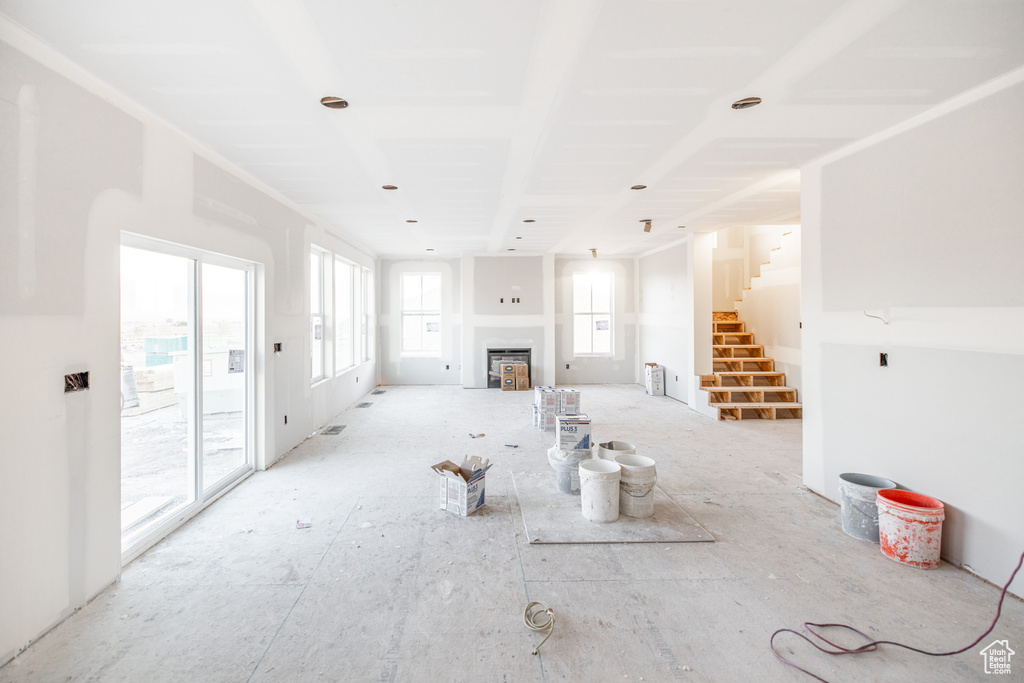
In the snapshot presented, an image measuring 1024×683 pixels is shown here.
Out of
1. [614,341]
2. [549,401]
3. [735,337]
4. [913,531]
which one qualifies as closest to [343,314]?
[549,401]

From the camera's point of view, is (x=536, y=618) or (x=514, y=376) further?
(x=514, y=376)

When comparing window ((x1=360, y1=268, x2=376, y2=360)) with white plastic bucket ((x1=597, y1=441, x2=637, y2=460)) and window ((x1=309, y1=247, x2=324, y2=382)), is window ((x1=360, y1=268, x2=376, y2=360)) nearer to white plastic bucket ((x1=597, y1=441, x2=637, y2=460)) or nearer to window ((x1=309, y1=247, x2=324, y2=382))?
window ((x1=309, y1=247, x2=324, y2=382))

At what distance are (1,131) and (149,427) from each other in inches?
146

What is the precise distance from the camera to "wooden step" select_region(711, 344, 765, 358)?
707 centimetres

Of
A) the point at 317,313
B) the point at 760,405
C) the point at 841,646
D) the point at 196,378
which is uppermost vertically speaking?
the point at 317,313

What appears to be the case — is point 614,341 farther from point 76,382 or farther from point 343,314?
point 76,382

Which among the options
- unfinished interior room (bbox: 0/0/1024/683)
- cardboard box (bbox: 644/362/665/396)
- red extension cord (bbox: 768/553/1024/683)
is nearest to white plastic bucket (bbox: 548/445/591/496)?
unfinished interior room (bbox: 0/0/1024/683)

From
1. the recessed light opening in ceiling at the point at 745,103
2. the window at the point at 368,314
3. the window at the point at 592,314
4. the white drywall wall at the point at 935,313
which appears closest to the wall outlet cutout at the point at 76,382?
the recessed light opening in ceiling at the point at 745,103

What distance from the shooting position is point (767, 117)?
2.62 m

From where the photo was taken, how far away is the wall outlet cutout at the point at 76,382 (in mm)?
2066

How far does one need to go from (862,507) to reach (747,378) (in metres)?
3.97

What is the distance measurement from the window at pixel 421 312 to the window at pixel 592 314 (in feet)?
9.61

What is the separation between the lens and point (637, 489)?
3.01m

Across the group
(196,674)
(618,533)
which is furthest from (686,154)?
(196,674)
